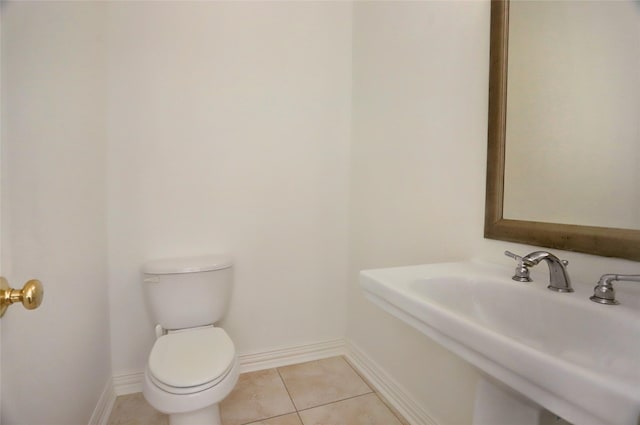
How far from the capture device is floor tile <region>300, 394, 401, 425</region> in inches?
53.7

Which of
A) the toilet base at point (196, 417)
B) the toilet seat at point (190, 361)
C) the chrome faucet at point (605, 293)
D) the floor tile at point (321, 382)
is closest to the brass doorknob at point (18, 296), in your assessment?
the toilet seat at point (190, 361)

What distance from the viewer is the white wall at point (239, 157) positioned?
1.54 metres

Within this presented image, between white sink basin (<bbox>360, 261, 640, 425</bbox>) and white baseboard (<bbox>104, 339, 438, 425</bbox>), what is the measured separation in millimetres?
743

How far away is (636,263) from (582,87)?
0.48m

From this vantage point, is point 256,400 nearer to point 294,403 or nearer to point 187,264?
point 294,403

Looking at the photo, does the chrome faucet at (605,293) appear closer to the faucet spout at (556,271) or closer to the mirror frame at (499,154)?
the faucet spout at (556,271)

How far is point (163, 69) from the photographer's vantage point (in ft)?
5.13

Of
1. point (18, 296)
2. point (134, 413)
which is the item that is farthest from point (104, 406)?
point (18, 296)

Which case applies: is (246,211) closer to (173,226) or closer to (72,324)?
(173,226)

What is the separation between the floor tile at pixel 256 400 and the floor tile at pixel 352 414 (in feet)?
0.39

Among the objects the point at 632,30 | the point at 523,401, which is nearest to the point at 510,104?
the point at 632,30

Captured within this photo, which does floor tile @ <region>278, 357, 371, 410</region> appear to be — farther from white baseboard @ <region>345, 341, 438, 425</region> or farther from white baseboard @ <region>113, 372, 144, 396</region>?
→ white baseboard @ <region>113, 372, 144, 396</region>

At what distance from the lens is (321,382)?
65.4 inches

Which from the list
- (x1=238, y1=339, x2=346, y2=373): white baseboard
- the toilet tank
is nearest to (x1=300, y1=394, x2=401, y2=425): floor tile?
(x1=238, y1=339, x2=346, y2=373): white baseboard
